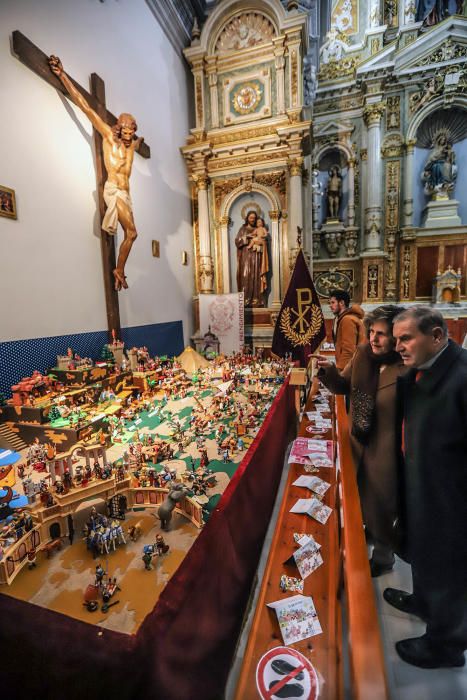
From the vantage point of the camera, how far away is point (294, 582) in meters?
1.88

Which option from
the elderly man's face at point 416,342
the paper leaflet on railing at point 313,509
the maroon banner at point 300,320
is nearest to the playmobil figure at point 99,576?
the paper leaflet on railing at point 313,509

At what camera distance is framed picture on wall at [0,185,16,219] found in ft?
10.6

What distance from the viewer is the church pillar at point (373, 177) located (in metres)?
9.74

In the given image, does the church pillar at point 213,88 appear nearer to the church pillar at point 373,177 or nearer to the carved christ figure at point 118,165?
the carved christ figure at point 118,165

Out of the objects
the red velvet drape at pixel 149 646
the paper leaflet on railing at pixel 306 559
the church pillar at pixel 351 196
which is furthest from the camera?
the church pillar at pixel 351 196

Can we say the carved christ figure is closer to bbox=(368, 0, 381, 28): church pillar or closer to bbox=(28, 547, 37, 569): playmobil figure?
bbox=(28, 547, 37, 569): playmobil figure

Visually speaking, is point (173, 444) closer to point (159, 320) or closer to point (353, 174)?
point (159, 320)

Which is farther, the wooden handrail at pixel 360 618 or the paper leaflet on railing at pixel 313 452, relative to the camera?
the paper leaflet on railing at pixel 313 452

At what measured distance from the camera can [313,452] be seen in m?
3.24

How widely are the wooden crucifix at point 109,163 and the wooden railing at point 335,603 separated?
3.83m

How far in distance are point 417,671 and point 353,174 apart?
11926mm

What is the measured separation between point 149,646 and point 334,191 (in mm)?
12087

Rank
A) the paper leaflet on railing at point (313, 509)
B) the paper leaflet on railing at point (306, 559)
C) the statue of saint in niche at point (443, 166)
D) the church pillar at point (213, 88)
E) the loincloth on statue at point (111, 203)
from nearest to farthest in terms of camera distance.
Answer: the paper leaflet on railing at point (306, 559), the paper leaflet on railing at point (313, 509), the loincloth on statue at point (111, 203), the church pillar at point (213, 88), the statue of saint in niche at point (443, 166)

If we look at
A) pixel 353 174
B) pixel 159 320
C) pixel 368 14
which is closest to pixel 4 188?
pixel 159 320
